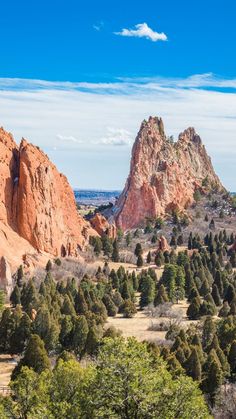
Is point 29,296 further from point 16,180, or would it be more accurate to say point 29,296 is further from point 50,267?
point 16,180

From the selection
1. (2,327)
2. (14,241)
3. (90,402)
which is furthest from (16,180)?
(90,402)

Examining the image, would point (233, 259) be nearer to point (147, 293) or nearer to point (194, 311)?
point (147, 293)

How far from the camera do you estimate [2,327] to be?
60062 mm

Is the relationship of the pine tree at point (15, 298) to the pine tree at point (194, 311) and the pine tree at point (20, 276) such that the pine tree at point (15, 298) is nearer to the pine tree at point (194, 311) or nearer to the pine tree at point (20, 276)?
the pine tree at point (20, 276)

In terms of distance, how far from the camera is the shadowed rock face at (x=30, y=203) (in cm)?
10969

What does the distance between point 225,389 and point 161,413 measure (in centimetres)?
2443

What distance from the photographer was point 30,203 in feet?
368

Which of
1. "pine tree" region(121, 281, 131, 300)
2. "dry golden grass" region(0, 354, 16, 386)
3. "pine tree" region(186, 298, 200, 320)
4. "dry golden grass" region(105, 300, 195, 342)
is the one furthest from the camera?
"pine tree" region(121, 281, 131, 300)

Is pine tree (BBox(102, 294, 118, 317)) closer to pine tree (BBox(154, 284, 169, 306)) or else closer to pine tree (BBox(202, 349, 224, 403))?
pine tree (BBox(154, 284, 169, 306))

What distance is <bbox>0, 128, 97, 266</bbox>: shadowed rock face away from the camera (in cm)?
10969

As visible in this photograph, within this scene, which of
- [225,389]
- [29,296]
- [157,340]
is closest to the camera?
[225,389]

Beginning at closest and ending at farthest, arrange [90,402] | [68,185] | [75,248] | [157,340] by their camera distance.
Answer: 1. [90,402]
2. [157,340]
3. [75,248]
4. [68,185]

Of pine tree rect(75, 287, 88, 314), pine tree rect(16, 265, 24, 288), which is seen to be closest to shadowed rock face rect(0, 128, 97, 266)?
pine tree rect(16, 265, 24, 288)

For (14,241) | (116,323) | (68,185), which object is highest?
(68,185)
